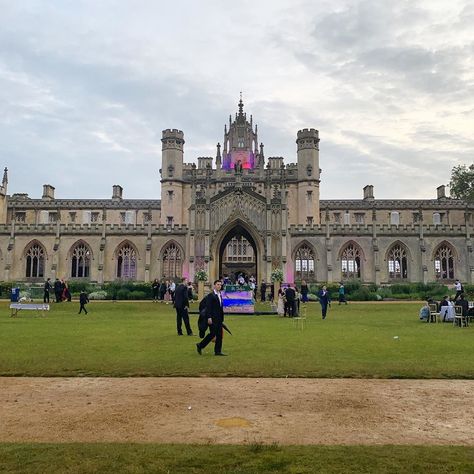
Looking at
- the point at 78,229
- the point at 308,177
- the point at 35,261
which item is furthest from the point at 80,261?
the point at 308,177

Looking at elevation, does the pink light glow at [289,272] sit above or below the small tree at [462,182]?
below

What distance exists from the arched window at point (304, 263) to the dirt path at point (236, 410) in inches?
1676

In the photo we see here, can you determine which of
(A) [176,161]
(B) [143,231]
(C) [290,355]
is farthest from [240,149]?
(C) [290,355]

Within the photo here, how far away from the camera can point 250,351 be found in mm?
12953

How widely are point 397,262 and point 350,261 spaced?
16.8 feet

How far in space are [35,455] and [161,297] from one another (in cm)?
3230

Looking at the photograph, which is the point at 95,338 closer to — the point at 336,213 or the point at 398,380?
the point at 398,380

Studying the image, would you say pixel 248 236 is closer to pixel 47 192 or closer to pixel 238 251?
pixel 238 251

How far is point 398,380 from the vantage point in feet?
Result: 31.3

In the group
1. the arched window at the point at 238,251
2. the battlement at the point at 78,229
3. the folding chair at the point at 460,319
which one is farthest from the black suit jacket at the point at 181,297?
the arched window at the point at 238,251

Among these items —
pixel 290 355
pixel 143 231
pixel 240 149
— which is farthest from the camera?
pixel 240 149

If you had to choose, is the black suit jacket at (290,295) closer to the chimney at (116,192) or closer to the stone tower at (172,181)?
the stone tower at (172,181)

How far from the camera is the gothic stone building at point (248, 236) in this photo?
157ft

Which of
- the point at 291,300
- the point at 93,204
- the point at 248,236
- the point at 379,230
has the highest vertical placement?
the point at 93,204
